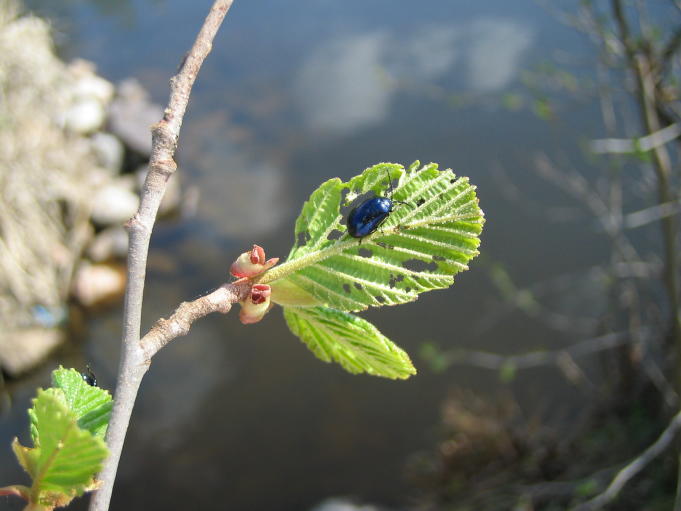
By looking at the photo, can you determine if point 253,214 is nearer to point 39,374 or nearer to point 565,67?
point 39,374

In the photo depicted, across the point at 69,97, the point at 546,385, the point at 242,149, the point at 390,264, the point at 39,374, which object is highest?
the point at 69,97

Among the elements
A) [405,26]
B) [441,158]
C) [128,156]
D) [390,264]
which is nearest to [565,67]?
[441,158]

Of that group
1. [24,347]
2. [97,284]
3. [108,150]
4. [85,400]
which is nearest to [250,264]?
[85,400]

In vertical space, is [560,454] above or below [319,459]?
below

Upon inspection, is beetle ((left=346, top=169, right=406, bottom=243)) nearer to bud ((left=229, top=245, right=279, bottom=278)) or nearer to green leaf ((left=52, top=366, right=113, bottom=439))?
bud ((left=229, top=245, right=279, bottom=278))

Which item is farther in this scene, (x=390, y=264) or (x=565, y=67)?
(x=565, y=67)

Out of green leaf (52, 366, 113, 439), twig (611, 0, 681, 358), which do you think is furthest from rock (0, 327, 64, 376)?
green leaf (52, 366, 113, 439)
